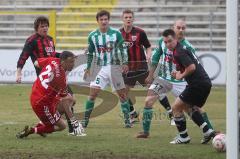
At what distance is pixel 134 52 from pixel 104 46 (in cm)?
152

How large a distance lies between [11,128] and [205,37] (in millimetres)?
15353

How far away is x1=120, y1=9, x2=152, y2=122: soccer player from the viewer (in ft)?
51.1

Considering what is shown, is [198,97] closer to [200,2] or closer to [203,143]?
[203,143]

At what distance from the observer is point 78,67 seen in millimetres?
24094

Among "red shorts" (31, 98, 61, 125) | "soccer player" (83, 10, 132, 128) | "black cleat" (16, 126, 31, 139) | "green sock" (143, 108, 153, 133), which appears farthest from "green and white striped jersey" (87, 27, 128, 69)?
"black cleat" (16, 126, 31, 139)

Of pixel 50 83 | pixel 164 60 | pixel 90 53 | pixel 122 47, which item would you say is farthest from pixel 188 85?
pixel 122 47

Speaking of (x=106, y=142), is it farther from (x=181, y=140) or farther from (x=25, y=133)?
(x=25, y=133)

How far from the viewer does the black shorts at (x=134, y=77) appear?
15.8 metres

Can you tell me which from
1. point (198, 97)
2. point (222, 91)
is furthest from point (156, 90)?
point (222, 91)

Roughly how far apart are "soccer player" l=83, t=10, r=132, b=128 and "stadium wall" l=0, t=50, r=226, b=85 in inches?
335

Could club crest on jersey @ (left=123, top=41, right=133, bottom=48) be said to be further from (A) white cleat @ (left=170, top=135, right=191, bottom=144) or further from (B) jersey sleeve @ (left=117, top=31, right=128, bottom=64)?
(A) white cleat @ (left=170, top=135, right=191, bottom=144)

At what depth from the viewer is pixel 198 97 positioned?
11.8 metres

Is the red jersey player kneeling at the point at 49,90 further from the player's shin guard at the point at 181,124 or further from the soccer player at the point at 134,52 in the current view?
the soccer player at the point at 134,52

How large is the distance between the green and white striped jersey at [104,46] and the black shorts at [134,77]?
92 centimetres
